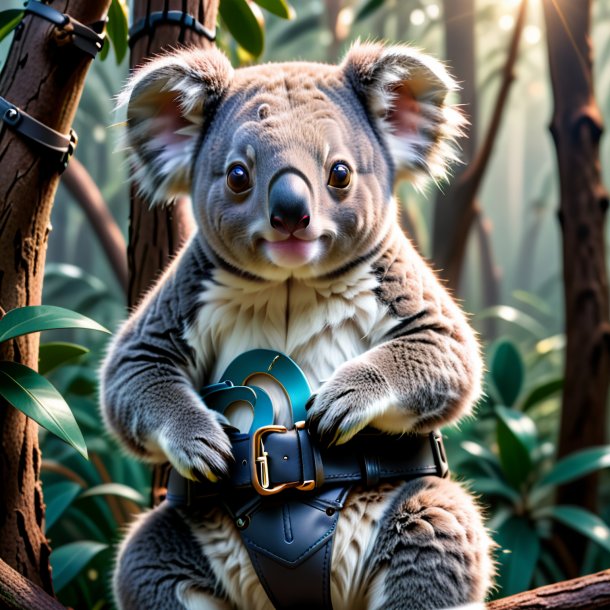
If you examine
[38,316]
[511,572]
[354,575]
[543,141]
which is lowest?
[511,572]

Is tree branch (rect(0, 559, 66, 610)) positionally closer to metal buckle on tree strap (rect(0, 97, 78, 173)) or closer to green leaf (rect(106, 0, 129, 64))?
metal buckle on tree strap (rect(0, 97, 78, 173))

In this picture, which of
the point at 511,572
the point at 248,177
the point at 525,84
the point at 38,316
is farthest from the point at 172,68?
the point at 525,84

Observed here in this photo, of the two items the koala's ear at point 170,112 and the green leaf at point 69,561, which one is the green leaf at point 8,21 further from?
the green leaf at point 69,561

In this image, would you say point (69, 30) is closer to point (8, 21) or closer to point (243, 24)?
point (8, 21)

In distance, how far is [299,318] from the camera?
4.92 ft

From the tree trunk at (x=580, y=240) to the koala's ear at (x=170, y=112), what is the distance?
2.40m

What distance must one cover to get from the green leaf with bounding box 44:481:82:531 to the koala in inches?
51.1

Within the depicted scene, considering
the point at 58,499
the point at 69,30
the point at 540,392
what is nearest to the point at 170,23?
the point at 69,30

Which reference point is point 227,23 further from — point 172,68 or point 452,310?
point 452,310

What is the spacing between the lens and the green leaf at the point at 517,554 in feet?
9.41

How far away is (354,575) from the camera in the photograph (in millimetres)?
1408

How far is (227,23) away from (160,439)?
1.51 m

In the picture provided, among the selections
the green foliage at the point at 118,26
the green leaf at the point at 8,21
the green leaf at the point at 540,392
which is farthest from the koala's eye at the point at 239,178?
the green leaf at the point at 540,392

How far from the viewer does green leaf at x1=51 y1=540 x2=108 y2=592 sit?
8.30 ft
